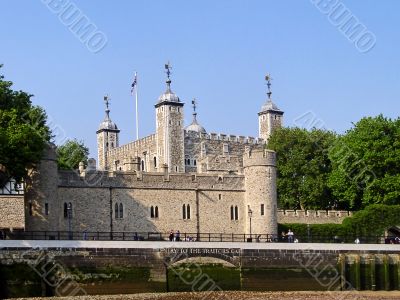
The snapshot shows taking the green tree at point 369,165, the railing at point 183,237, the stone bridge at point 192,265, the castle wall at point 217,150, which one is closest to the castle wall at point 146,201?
the railing at point 183,237

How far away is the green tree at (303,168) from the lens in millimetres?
76750

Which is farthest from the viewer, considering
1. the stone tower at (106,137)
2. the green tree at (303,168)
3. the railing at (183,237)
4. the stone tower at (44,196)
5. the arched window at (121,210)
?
the stone tower at (106,137)

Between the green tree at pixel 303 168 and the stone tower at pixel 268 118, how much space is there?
19755mm

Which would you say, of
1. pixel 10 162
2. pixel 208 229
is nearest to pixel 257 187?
pixel 208 229

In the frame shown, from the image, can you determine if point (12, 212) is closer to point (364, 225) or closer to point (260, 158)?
point (260, 158)

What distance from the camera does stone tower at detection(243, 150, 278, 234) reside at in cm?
6194

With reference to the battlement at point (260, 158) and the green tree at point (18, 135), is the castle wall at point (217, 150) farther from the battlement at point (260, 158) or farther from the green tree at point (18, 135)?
the green tree at point (18, 135)

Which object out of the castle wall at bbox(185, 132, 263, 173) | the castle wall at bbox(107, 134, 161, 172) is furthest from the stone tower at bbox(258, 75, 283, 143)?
the castle wall at bbox(107, 134, 161, 172)

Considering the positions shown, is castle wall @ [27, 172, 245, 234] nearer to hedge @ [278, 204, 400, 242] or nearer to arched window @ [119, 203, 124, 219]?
arched window @ [119, 203, 124, 219]

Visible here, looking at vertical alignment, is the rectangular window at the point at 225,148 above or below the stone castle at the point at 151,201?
above

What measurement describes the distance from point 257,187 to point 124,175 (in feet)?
31.7

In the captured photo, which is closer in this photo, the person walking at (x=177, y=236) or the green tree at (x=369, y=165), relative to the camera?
the person walking at (x=177, y=236)

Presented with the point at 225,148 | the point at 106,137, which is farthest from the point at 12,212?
the point at 106,137

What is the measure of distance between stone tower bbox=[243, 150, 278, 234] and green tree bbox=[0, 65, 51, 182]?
15.8 meters
